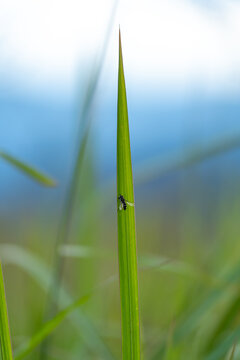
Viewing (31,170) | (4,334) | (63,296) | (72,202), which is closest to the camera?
(4,334)

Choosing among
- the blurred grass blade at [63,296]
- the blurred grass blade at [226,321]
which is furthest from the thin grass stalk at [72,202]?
the blurred grass blade at [226,321]

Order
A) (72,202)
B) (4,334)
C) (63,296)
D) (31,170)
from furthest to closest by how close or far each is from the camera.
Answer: (63,296) < (72,202) < (31,170) < (4,334)

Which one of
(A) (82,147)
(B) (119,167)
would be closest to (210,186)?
(A) (82,147)

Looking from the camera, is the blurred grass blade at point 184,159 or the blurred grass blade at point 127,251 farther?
the blurred grass blade at point 184,159

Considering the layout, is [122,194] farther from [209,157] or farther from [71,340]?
[71,340]

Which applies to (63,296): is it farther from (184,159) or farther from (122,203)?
(122,203)

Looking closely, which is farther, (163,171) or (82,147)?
(163,171)

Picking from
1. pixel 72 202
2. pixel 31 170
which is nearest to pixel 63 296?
pixel 72 202

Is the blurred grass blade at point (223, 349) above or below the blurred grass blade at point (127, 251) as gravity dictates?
below

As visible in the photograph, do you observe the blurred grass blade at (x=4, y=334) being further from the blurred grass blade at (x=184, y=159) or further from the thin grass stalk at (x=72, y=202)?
the blurred grass blade at (x=184, y=159)
